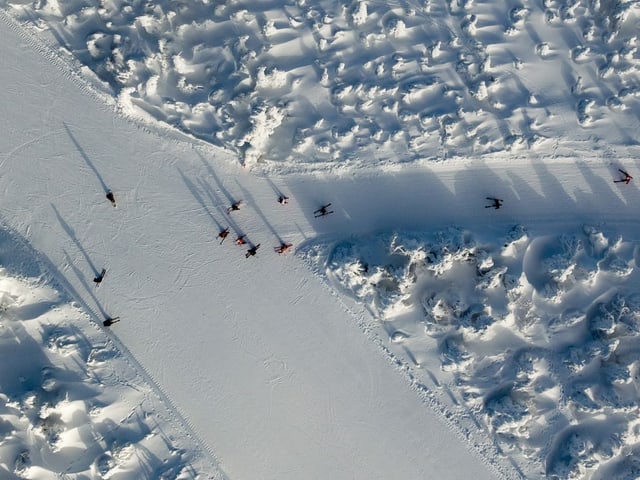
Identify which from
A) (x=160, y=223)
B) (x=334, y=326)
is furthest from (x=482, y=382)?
(x=160, y=223)

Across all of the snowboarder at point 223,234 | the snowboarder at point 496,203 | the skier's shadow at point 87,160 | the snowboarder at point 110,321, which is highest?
the skier's shadow at point 87,160

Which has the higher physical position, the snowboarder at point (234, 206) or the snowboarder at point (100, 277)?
the snowboarder at point (100, 277)

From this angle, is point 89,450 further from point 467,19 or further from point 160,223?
point 467,19

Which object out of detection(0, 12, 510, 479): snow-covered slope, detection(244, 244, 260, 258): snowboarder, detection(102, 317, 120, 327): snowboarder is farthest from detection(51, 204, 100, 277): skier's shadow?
detection(244, 244, 260, 258): snowboarder

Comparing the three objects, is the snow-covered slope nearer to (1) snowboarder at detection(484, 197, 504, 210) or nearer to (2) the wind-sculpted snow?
(2) the wind-sculpted snow

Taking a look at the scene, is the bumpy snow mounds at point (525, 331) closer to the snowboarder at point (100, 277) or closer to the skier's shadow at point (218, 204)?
the skier's shadow at point (218, 204)

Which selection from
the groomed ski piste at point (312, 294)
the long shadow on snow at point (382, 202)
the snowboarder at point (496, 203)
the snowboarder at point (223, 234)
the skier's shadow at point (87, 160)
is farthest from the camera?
the skier's shadow at point (87, 160)

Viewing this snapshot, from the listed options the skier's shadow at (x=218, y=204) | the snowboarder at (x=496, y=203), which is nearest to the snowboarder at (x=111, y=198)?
the skier's shadow at (x=218, y=204)
